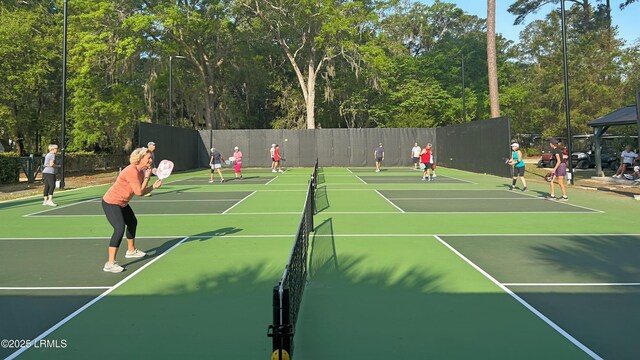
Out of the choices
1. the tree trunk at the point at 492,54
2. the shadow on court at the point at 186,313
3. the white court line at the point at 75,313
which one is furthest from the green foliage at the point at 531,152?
the white court line at the point at 75,313

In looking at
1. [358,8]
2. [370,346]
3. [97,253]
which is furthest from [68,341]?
[358,8]

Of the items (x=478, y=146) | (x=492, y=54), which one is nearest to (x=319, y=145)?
(x=478, y=146)

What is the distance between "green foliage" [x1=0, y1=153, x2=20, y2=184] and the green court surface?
1189 cm

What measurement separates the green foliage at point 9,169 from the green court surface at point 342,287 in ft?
39.0

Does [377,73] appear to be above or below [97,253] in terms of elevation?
above

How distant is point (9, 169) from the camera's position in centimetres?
2125

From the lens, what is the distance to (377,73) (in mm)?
43094

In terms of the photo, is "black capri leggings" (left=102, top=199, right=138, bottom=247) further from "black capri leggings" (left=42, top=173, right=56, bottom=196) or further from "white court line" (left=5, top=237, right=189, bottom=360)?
"black capri leggings" (left=42, top=173, right=56, bottom=196)

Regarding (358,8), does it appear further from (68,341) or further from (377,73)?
(68,341)

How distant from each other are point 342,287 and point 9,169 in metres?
20.5

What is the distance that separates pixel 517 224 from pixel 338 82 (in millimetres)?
39712

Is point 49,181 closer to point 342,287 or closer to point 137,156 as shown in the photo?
point 137,156

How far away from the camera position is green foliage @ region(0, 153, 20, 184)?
21006 mm

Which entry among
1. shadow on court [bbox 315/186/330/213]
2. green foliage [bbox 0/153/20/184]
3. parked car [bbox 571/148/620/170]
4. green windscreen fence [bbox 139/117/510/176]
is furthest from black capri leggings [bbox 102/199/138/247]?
green windscreen fence [bbox 139/117/510/176]
